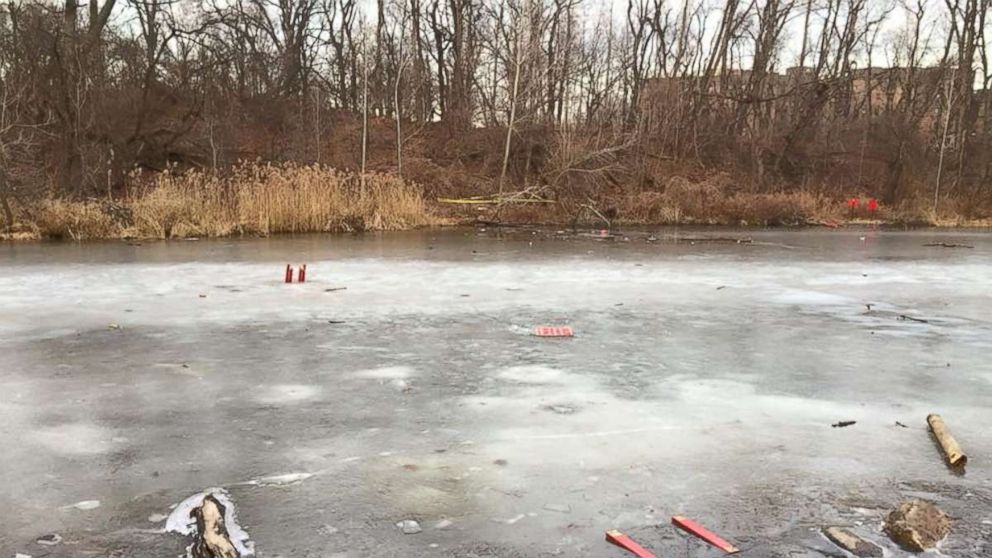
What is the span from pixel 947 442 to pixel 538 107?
993 inches

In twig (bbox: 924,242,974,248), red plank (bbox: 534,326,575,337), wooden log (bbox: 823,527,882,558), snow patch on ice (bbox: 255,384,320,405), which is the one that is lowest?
wooden log (bbox: 823,527,882,558)

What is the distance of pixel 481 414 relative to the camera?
13.8ft

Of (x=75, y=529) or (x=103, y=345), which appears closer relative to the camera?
(x=75, y=529)

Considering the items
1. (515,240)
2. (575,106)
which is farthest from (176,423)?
(575,106)

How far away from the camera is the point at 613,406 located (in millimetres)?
4355

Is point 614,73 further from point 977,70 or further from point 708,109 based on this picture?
point 977,70

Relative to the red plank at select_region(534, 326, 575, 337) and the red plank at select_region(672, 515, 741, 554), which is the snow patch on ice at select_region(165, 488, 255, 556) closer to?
the red plank at select_region(672, 515, 741, 554)

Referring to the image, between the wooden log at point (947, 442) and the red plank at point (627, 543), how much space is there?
1.72m

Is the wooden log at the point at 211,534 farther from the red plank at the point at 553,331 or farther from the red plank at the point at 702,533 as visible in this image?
the red plank at the point at 553,331

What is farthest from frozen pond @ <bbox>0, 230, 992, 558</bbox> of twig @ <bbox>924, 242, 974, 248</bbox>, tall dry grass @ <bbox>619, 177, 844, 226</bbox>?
tall dry grass @ <bbox>619, 177, 844, 226</bbox>

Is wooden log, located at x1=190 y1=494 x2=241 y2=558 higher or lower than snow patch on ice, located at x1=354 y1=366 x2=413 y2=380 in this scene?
lower

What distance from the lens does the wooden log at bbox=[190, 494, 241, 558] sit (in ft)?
8.52

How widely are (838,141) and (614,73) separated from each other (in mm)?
10979

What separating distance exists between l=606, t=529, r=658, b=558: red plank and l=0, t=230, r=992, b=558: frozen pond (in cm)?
4
